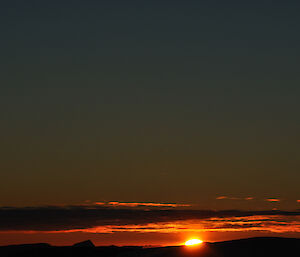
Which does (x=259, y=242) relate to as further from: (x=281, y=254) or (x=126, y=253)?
(x=126, y=253)

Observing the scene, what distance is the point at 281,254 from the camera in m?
105

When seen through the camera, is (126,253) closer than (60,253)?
Yes

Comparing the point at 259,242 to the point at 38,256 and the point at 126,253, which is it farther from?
the point at 38,256

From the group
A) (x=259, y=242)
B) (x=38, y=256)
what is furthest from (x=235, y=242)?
(x=38, y=256)

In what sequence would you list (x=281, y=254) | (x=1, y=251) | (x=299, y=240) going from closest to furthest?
(x=281, y=254)
(x=299, y=240)
(x=1, y=251)

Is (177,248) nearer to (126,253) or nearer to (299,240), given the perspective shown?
(126,253)

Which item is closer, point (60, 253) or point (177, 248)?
point (177, 248)

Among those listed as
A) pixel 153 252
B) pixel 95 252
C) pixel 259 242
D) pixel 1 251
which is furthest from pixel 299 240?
pixel 1 251

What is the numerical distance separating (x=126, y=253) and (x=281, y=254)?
2491cm

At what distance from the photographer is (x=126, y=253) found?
109 meters

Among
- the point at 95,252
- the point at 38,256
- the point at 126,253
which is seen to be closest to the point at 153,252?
the point at 126,253

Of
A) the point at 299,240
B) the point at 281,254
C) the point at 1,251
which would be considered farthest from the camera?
the point at 1,251

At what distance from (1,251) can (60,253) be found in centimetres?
3732

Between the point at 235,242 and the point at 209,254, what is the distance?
8130 mm
